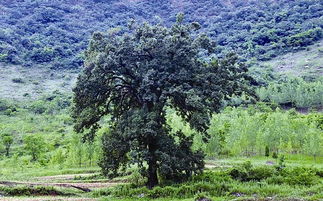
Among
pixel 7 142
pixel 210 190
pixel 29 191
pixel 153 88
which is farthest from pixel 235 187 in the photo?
pixel 7 142

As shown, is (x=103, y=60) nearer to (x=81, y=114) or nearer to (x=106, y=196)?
(x=81, y=114)

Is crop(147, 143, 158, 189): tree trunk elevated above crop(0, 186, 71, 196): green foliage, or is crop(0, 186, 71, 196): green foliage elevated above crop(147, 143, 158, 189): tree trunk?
crop(147, 143, 158, 189): tree trunk

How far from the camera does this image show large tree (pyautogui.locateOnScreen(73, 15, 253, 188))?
32.0 metres

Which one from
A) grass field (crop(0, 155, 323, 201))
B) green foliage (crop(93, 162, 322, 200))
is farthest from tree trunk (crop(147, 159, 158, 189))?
green foliage (crop(93, 162, 322, 200))

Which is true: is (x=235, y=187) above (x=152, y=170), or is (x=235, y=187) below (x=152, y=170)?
below

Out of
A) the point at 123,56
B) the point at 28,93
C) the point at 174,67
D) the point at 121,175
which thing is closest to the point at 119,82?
the point at 123,56

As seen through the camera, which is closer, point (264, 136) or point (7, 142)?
point (264, 136)

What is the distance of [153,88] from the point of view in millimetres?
33438

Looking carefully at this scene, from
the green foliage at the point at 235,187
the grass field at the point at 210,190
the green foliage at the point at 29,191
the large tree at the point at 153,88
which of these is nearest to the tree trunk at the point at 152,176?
the large tree at the point at 153,88

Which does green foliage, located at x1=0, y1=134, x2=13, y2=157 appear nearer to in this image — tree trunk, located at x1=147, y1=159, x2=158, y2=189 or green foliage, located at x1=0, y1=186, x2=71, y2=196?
green foliage, located at x1=0, y1=186, x2=71, y2=196

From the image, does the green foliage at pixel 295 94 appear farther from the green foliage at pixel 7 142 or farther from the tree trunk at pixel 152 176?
the tree trunk at pixel 152 176

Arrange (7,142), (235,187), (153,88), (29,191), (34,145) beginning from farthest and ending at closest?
(7,142) < (34,145) < (153,88) < (29,191) < (235,187)

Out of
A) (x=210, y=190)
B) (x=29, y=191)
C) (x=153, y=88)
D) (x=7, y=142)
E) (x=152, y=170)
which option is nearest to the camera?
(x=210, y=190)

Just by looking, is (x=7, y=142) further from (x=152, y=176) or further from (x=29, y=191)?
(x=152, y=176)
